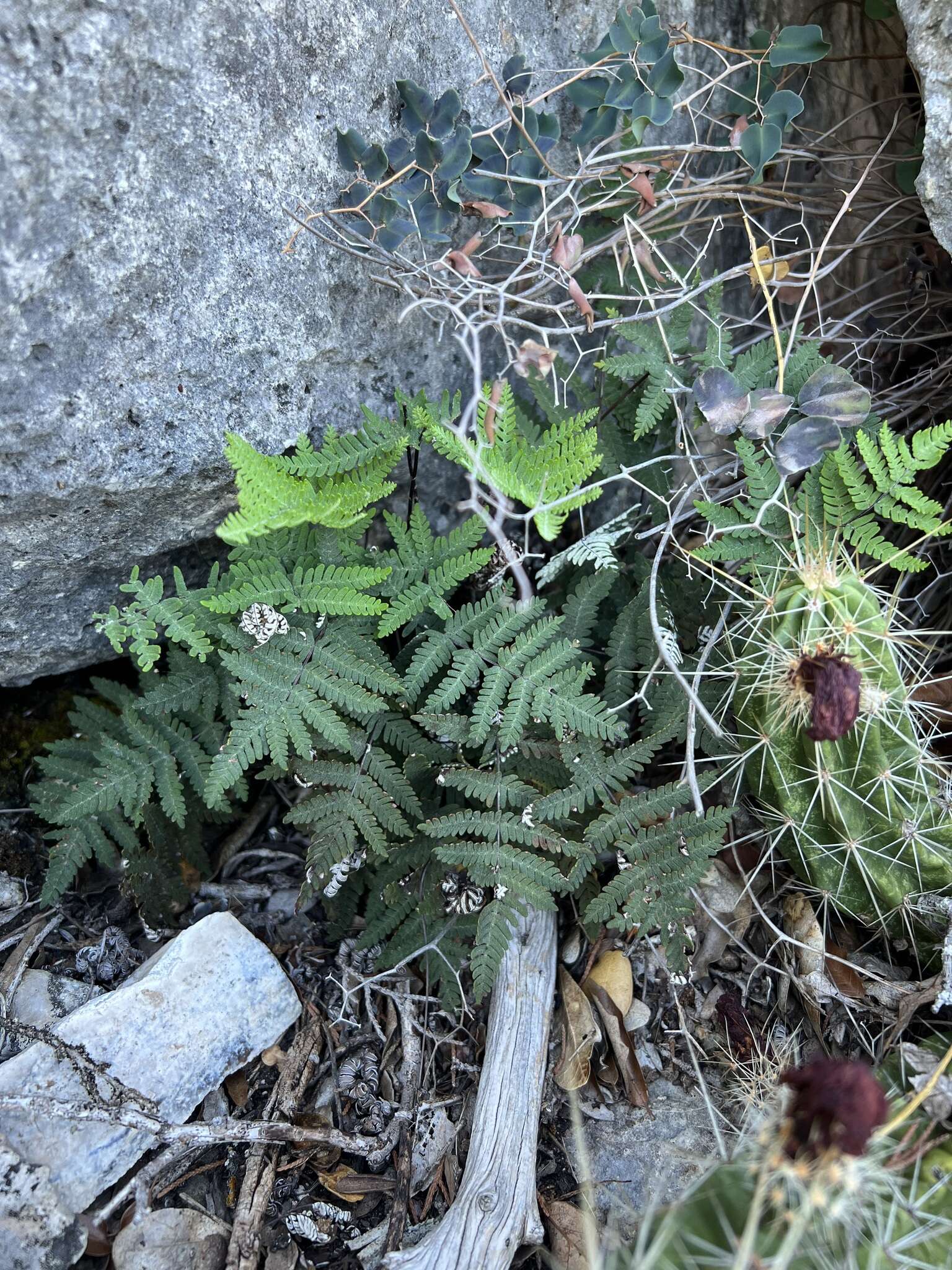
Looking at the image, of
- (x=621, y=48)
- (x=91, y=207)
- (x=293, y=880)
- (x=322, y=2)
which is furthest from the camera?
(x=293, y=880)

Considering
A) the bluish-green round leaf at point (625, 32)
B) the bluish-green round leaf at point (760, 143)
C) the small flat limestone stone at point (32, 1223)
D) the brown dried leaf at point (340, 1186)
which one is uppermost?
the bluish-green round leaf at point (625, 32)

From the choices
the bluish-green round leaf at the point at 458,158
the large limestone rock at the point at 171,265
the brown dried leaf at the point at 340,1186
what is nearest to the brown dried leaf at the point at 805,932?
the brown dried leaf at the point at 340,1186

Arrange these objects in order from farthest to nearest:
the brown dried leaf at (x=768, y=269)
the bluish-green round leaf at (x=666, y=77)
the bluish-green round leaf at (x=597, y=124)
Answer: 1. the brown dried leaf at (x=768, y=269)
2. the bluish-green round leaf at (x=597, y=124)
3. the bluish-green round leaf at (x=666, y=77)

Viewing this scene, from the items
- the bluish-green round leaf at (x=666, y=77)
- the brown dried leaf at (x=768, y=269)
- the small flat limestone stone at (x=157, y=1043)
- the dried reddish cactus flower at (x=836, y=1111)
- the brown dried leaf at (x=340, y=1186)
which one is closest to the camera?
the dried reddish cactus flower at (x=836, y=1111)

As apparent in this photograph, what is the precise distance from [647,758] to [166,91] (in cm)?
232

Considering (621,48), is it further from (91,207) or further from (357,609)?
(357,609)

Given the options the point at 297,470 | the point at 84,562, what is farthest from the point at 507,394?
the point at 84,562

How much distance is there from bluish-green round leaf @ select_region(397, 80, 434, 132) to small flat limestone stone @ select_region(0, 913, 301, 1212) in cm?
256

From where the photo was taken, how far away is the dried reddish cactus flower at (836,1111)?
1553mm

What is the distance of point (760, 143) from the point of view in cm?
306

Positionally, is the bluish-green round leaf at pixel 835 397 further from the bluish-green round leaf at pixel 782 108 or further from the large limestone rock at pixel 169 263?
the large limestone rock at pixel 169 263

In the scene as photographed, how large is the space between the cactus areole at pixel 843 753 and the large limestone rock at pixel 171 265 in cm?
162

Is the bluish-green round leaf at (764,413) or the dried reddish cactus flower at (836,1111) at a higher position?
the bluish-green round leaf at (764,413)

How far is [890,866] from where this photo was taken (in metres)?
2.55
